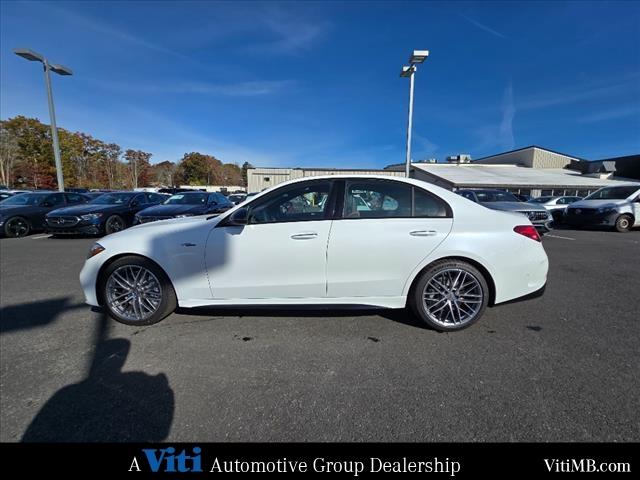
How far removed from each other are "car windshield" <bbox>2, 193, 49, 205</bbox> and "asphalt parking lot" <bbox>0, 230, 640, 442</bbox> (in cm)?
875

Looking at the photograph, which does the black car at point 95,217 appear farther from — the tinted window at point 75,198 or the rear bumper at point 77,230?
the tinted window at point 75,198

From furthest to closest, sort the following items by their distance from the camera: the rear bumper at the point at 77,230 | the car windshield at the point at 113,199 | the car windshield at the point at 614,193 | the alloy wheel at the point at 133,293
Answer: the car windshield at the point at 614,193 < the car windshield at the point at 113,199 < the rear bumper at the point at 77,230 < the alloy wheel at the point at 133,293

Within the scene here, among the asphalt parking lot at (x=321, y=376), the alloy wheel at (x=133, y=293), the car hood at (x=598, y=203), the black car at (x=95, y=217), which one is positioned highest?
the car hood at (x=598, y=203)

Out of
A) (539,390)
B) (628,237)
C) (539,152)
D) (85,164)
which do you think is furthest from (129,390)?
(85,164)

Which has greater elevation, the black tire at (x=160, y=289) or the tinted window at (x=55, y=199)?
the tinted window at (x=55, y=199)

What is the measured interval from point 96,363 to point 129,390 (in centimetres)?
61

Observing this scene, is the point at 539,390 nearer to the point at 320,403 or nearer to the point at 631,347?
the point at 631,347

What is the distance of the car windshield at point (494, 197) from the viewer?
9.59 m

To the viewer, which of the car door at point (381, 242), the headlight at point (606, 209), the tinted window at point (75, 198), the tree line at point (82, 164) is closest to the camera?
the car door at point (381, 242)

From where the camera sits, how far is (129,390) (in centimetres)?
205

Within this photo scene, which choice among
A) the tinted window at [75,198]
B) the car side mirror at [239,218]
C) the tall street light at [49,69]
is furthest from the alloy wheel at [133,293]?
the tall street light at [49,69]

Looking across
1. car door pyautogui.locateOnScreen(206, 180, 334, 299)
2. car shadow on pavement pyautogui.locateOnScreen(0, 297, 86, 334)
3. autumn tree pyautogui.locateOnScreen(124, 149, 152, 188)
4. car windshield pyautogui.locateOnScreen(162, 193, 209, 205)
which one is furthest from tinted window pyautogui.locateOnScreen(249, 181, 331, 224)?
autumn tree pyautogui.locateOnScreen(124, 149, 152, 188)

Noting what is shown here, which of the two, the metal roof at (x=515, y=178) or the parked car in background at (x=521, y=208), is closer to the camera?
the parked car in background at (x=521, y=208)
